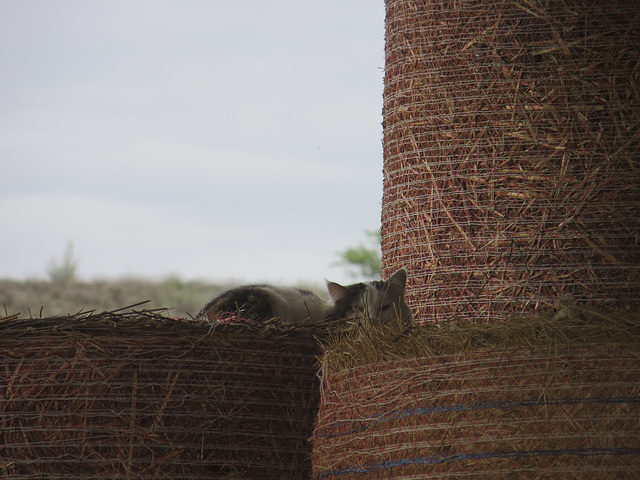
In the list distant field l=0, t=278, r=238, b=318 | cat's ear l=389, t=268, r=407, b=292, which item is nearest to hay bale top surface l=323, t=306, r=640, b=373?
cat's ear l=389, t=268, r=407, b=292

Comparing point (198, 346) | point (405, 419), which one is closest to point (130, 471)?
point (198, 346)

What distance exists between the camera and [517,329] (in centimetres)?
195

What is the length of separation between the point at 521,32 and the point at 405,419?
173 cm

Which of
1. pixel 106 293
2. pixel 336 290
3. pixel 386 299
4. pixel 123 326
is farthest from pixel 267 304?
→ pixel 106 293

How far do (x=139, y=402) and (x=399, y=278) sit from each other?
1.27m

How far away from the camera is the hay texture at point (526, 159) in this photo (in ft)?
9.68

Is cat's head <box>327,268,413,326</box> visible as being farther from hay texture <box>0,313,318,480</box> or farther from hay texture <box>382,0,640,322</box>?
hay texture <box>0,313,318,480</box>

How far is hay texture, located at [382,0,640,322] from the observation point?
2.95 meters

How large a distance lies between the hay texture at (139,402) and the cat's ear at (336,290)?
1135 millimetres

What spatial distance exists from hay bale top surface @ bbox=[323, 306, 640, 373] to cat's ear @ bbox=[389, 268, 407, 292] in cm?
99

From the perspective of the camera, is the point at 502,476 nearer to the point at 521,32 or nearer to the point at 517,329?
the point at 517,329

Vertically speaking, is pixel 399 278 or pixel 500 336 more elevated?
pixel 399 278

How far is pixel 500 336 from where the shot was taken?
195 centimetres

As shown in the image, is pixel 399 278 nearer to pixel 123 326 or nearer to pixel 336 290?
pixel 336 290
